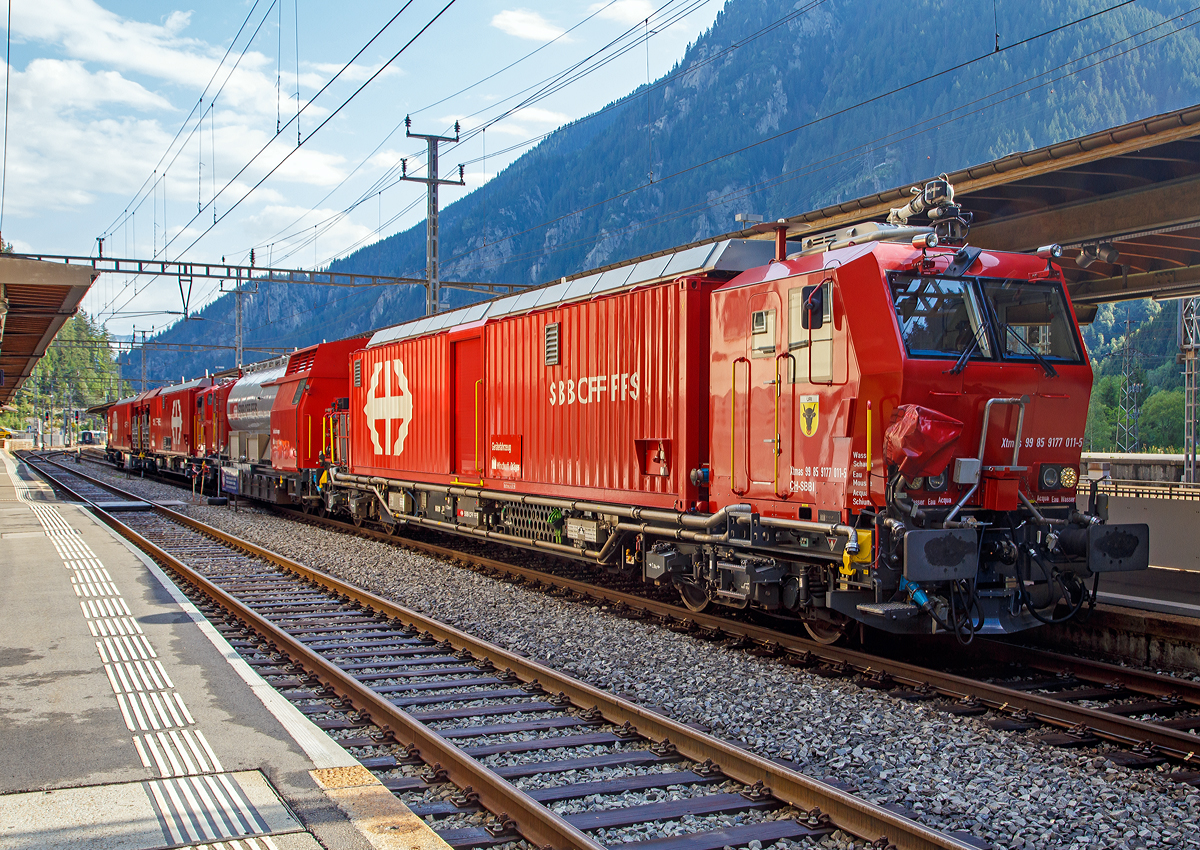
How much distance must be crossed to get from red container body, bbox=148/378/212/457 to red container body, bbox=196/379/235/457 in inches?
21.4

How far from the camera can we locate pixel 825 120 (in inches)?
5945

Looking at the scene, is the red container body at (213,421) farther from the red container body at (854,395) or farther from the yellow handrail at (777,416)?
the yellow handrail at (777,416)

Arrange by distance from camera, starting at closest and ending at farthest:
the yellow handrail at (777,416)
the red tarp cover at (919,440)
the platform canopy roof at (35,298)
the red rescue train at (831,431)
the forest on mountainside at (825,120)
Answer: the red tarp cover at (919,440) → the red rescue train at (831,431) → the yellow handrail at (777,416) → the platform canopy roof at (35,298) → the forest on mountainside at (825,120)

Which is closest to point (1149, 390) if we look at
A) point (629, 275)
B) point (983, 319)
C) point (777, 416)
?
point (629, 275)

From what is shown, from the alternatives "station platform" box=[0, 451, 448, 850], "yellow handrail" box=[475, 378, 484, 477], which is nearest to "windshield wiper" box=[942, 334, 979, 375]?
"station platform" box=[0, 451, 448, 850]

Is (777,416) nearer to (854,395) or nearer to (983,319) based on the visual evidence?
(854,395)

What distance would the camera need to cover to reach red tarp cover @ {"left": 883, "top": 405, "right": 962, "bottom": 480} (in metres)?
6.74

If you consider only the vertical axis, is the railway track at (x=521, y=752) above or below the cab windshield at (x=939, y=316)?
below

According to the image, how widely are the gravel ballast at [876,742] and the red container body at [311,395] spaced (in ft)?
35.8

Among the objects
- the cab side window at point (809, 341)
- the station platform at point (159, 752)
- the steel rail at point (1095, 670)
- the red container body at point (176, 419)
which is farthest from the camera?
the red container body at point (176, 419)

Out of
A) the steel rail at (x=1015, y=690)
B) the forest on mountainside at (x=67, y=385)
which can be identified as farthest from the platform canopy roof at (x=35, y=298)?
the forest on mountainside at (x=67, y=385)

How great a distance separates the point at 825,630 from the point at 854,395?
2.34m

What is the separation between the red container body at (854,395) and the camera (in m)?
7.10

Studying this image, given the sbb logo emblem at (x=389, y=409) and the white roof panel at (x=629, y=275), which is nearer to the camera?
the white roof panel at (x=629, y=275)
